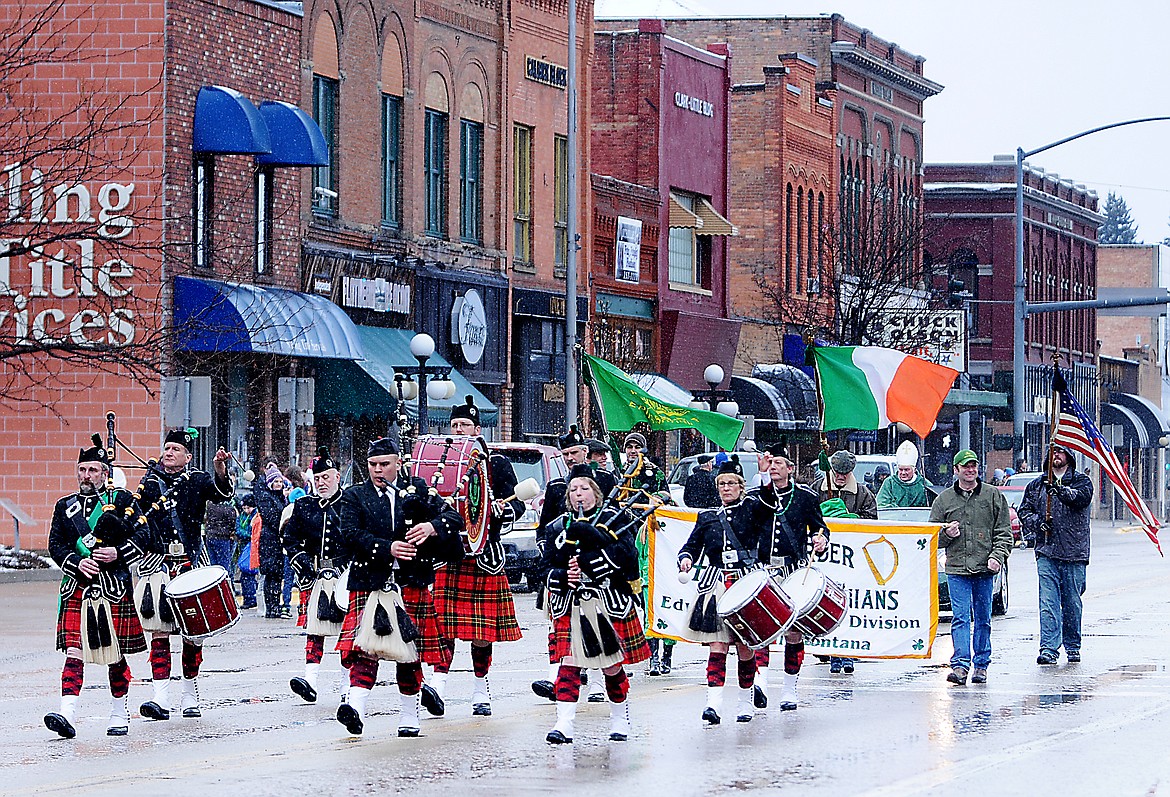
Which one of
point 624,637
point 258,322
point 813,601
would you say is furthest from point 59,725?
point 258,322

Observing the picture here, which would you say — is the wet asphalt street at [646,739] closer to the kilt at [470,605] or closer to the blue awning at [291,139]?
the kilt at [470,605]

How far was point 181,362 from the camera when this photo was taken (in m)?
33.1

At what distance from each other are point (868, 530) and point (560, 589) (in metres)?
6.10

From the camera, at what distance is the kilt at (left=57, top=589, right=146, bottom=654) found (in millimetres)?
14531

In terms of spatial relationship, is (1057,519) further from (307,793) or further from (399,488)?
(307,793)

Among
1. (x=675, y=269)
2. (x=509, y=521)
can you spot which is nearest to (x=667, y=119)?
(x=675, y=269)

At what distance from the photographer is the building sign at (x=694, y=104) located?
52.1 metres

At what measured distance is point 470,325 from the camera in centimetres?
4194

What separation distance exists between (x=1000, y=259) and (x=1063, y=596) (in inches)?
2265

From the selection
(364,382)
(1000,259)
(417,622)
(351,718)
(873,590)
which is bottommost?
(351,718)

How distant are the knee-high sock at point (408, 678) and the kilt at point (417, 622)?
0.12 m

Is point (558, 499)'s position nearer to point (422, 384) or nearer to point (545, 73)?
point (422, 384)

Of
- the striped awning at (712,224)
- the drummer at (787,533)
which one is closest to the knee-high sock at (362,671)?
the drummer at (787,533)

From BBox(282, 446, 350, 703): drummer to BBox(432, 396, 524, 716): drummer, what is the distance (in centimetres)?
78
